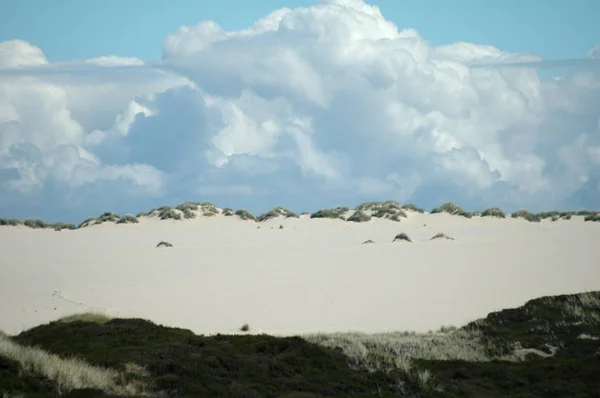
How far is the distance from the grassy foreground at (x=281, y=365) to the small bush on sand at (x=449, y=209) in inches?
1466

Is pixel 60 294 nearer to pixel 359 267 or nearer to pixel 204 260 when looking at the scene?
pixel 204 260

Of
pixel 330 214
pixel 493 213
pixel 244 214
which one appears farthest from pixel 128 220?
pixel 493 213

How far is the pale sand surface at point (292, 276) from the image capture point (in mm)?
26594

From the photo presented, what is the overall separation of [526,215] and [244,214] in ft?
74.6

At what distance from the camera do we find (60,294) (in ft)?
97.5

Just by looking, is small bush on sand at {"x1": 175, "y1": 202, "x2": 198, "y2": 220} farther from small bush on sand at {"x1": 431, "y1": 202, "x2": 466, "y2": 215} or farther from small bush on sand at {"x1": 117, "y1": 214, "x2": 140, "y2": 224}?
small bush on sand at {"x1": 431, "y1": 202, "x2": 466, "y2": 215}

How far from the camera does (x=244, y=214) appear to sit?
55.7 m

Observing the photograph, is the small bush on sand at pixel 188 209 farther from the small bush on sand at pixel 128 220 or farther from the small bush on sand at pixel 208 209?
the small bush on sand at pixel 128 220

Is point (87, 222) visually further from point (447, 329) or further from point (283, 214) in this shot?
point (447, 329)

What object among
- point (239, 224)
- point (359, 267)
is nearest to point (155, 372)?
point (359, 267)

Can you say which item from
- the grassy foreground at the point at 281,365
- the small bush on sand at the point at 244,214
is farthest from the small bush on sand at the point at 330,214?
the grassy foreground at the point at 281,365

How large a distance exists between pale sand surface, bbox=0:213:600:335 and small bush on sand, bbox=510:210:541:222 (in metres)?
7.81

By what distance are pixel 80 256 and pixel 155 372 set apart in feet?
89.9

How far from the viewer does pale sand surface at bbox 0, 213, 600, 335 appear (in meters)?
26.6
